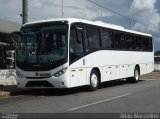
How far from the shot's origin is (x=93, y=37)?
20.8 m

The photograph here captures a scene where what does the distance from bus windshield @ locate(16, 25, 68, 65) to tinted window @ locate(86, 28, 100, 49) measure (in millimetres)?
2124

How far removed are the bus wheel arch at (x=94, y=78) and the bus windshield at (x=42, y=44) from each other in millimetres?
2760

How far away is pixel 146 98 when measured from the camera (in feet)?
55.4

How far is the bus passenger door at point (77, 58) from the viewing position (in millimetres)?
18531

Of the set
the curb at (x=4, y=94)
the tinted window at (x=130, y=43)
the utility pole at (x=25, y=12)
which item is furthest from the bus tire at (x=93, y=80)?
the tinted window at (x=130, y=43)

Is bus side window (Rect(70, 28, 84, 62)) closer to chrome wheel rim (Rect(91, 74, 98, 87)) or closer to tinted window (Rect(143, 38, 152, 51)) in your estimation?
chrome wheel rim (Rect(91, 74, 98, 87))

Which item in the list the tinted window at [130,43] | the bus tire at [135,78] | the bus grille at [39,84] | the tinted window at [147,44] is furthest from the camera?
the tinted window at [147,44]

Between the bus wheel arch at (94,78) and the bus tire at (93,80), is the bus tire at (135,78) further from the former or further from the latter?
the bus tire at (93,80)

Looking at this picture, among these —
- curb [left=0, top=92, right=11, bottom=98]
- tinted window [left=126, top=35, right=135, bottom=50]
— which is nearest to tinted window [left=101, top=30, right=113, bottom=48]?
tinted window [left=126, top=35, right=135, bottom=50]

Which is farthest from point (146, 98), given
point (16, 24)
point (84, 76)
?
point (16, 24)

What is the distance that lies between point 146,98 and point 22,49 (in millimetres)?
5896

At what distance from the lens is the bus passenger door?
18.5 metres

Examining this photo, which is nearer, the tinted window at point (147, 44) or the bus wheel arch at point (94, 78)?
the bus wheel arch at point (94, 78)

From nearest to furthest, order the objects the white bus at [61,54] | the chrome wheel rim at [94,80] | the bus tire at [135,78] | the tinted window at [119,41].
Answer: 1. the white bus at [61,54]
2. the chrome wheel rim at [94,80]
3. the tinted window at [119,41]
4. the bus tire at [135,78]
